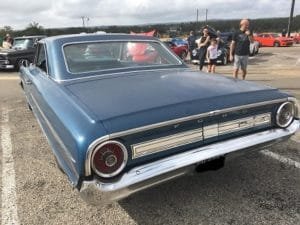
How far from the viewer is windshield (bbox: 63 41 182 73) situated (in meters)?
4.20

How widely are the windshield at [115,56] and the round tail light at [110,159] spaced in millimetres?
1558

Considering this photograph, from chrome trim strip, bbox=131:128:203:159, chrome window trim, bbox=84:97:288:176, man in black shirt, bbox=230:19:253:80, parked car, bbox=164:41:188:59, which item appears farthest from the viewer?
parked car, bbox=164:41:188:59

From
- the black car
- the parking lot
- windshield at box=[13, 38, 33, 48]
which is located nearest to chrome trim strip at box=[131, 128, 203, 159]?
the parking lot

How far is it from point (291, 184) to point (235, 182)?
0.54m

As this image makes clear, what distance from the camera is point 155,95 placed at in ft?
10.5

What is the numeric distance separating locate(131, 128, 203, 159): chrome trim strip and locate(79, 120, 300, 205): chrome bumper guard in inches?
3.3

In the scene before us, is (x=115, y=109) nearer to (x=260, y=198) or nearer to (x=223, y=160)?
(x=223, y=160)

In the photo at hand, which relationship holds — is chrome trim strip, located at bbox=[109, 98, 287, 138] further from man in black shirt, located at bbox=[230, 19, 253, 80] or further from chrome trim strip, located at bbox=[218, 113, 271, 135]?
man in black shirt, located at bbox=[230, 19, 253, 80]

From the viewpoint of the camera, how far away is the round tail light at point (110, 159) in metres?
2.70

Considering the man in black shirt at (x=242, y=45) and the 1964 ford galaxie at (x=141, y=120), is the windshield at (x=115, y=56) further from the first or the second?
the man in black shirt at (x=242, y=45)

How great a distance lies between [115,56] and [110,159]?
1959 millimetres

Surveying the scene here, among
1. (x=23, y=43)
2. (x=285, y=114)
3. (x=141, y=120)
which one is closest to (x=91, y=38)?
(x=141, y=120)

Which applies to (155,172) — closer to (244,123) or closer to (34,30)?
(244,123)

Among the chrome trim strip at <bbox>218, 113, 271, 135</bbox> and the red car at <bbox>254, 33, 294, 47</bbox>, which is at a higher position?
the chrome trim strip at <bbox>218, 113, 271, 135</bbox>
